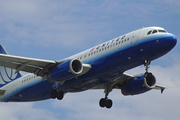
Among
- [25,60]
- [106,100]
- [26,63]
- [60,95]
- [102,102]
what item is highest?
[25,60]

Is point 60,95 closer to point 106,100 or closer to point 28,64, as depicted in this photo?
point 28,64

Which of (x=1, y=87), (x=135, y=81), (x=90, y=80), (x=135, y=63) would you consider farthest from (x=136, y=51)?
(x=1, y=87)

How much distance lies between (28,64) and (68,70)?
465 cm

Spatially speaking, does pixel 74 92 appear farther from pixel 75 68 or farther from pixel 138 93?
pixel 138 93

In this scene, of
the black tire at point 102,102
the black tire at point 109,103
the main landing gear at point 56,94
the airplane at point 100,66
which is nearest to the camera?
the airplane at point 100,66

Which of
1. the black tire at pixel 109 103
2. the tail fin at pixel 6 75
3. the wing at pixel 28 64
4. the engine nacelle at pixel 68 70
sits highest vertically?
the tail fin at pixel 6 75

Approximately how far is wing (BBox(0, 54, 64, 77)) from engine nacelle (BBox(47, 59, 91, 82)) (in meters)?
1.19

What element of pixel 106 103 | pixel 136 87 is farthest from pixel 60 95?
pixel 136 87

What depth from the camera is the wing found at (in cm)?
3678

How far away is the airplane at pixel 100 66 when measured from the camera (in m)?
34.6

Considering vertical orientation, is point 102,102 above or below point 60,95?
above

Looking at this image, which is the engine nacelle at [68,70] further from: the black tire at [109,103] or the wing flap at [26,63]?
the black tire at [109,103]

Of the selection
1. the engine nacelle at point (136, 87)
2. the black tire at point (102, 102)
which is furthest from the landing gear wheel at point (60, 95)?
the engine nacelle at point (136, 87)

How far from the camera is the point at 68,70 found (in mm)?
36250
